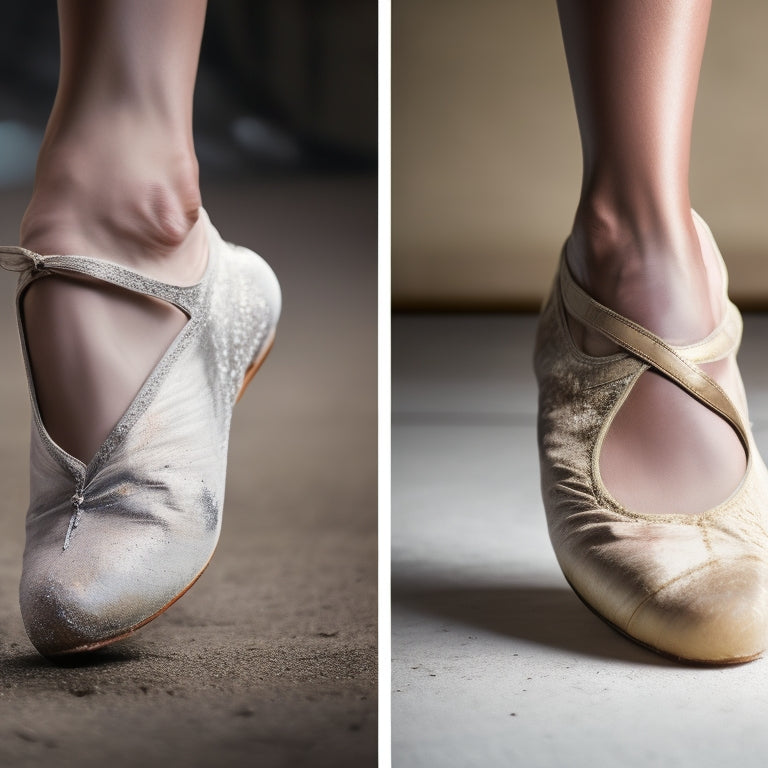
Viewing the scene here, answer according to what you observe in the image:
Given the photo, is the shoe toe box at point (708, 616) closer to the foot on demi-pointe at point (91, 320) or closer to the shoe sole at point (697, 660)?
the shoe sole at point (697, 660)

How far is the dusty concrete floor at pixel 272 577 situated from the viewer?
0.27 meters

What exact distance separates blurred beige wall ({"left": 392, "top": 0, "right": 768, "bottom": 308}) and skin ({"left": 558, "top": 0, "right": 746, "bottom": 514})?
512 mm

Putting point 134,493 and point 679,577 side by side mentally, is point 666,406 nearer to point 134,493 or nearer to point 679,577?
point 679,577

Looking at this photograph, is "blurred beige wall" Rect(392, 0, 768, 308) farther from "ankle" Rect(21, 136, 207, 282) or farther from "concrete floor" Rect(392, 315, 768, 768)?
"ankle" Rect(21, 136, 207, 282)

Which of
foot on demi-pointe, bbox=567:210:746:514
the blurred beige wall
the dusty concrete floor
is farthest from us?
the blurred beige wall

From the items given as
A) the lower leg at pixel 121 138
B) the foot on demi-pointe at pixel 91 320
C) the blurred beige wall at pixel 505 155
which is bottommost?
the blurred beige wall at pixel 505 155

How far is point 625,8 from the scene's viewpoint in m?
0.41

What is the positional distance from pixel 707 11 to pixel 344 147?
179mm

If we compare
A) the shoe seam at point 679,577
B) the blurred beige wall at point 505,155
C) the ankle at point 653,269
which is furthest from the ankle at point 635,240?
the blurred beige wall at point 505,155

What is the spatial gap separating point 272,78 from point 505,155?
724mm

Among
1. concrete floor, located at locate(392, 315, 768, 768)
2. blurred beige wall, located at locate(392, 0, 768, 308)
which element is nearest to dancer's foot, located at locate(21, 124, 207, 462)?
concrete floor, located at locate(392, 315, 768, 768)

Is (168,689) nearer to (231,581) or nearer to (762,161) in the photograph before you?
(231,581)

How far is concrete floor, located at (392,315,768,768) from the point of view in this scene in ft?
0.94

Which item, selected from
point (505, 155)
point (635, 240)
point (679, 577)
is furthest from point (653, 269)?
point (505, 155)
